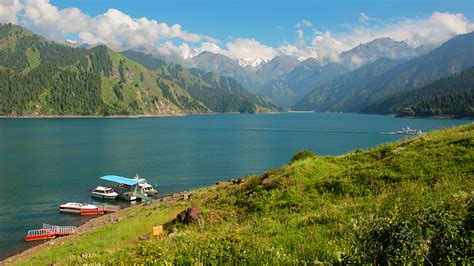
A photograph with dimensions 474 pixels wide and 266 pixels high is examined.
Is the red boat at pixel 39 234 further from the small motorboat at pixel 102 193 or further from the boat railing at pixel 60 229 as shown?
the small motorboat at pixel 102 193

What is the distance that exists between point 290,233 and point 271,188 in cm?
1230

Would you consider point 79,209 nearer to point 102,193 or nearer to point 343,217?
point 102,193

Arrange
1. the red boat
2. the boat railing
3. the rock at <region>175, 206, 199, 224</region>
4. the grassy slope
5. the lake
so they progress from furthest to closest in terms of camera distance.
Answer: the lake < the boat railing < the red boat < the rock at <region>175, 206, 199, 224</region> < the grassy slope

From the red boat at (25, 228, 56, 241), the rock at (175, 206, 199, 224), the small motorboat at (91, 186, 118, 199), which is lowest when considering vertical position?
the small motorboat at (91, 186, 118, 199)

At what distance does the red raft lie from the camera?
151 feet

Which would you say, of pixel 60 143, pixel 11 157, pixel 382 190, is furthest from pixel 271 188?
pixel 60 143

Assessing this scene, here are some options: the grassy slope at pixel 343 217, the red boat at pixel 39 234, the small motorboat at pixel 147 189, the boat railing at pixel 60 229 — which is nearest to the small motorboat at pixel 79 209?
the boat railing at pixel 60 229

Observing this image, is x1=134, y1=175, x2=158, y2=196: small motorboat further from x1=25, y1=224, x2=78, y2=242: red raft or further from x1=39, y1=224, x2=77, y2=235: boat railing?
x1=39, y1=224, x2=77, y2=235: boat railing

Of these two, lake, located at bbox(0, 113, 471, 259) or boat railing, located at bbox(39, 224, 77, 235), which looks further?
lake, located at bbox(0, 113, 471, 259)

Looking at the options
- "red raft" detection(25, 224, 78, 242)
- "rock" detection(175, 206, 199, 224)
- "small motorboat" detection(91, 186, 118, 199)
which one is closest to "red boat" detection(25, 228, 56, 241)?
"red raft" detection(25, 224, 78, 242)

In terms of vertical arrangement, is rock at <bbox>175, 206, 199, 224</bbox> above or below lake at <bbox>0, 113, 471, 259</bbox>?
above

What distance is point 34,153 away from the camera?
409 feet

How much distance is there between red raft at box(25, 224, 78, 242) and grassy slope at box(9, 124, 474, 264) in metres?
16.4

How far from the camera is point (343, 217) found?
1478 centimetres
